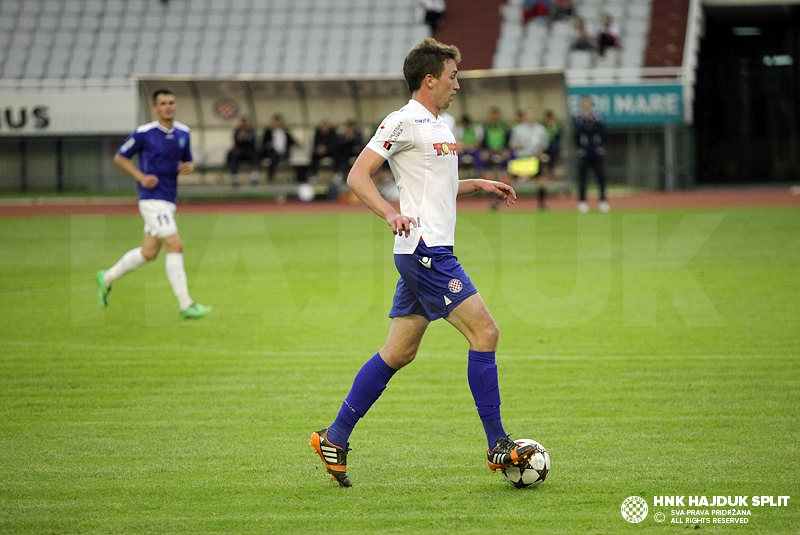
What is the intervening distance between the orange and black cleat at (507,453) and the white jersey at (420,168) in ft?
3.38

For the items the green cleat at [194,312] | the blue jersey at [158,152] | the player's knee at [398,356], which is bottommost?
the green cleat at [194,312]

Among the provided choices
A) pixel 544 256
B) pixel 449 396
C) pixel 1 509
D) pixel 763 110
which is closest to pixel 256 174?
pixel 544 256

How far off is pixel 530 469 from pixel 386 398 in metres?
2.08

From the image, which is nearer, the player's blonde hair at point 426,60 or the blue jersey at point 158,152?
the player's blonde hair at point 426,60

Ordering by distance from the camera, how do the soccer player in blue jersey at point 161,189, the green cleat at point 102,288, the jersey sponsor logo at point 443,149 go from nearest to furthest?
1. the jersey sponsor logo at point 443,149
2. the soccer player in blue jersey at point 161,189
3. the green cleat at point 102,288

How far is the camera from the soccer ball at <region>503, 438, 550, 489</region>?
15.0ft

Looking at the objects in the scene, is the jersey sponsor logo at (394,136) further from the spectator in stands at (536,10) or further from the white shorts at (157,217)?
the spectator in stands at (536,10)

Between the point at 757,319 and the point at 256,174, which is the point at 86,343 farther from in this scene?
the point at 256,174

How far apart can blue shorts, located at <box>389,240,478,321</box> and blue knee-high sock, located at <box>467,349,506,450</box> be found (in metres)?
0.29

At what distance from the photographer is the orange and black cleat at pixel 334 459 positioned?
4.68m

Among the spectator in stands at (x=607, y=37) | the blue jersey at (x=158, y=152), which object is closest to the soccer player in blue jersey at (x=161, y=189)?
the blue jersey at (x=158, y=152)

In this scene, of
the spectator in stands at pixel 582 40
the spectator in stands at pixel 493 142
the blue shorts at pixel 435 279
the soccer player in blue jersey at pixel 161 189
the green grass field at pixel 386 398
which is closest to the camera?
the green grass field at pixel 386 398

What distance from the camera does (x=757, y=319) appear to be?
29.9ft

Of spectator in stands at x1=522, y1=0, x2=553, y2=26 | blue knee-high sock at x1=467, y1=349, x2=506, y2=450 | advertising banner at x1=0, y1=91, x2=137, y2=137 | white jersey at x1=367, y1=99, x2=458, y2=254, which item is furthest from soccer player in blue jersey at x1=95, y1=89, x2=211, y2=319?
spectator in stands at x1=522, y1=0, x2=553, y2=26
